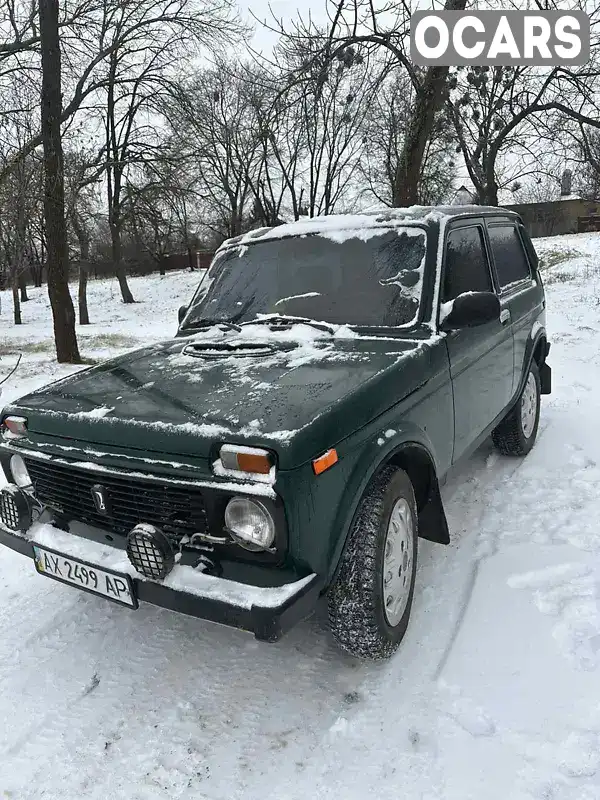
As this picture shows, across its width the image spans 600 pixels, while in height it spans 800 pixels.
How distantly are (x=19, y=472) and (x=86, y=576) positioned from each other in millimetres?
814

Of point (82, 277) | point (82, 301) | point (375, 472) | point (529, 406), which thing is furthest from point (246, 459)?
point (82, 277)

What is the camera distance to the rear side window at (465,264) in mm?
3447

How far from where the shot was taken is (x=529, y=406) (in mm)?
5047

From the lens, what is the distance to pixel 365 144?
28.7 metres

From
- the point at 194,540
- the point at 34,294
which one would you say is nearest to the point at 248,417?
the point at 194,540

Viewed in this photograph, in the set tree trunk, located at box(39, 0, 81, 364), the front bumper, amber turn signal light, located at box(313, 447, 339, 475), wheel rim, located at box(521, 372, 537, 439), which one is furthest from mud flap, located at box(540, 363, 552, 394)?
tree trunk, located at box(39, 0, 81, 364)

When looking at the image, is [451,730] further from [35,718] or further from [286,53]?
[286,53]

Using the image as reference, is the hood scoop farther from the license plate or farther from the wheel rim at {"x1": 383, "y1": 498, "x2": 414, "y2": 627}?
the license plate

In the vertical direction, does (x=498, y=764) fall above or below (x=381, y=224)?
below

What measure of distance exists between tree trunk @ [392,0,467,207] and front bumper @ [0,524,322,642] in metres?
9.09

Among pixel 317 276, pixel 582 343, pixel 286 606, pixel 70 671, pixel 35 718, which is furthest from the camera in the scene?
pixel 582 343

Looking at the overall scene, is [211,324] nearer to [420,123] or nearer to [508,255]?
[508,255]

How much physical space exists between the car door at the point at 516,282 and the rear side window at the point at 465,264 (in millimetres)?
264

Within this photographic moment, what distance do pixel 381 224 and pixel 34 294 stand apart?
38.9 m
